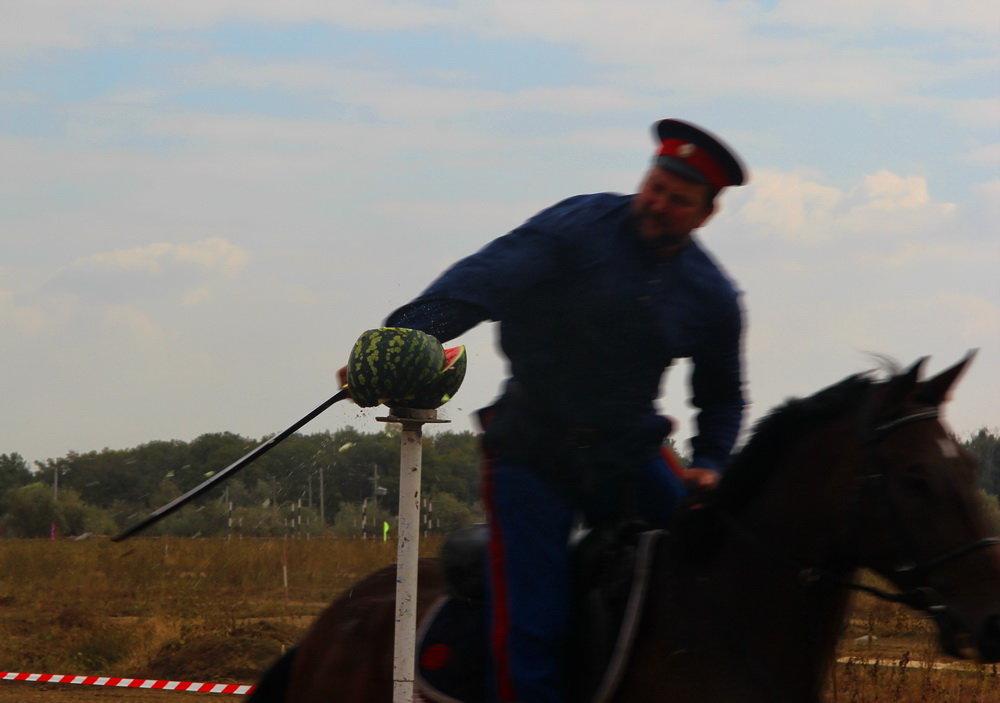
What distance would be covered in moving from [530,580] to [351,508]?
24.6m

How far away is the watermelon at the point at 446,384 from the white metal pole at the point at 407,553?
7 cm

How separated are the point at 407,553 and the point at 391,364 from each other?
0.80 meters

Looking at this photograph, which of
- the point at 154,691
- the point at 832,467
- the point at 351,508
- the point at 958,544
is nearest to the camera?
the point at 958,544

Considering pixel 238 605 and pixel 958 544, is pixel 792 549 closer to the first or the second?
pixel 958 544

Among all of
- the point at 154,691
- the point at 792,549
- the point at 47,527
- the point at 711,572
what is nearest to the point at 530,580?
the point at 711,572

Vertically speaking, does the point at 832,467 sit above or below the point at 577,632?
above

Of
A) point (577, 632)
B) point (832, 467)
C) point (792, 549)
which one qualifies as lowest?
point (577, 632)

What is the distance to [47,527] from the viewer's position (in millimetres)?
37125

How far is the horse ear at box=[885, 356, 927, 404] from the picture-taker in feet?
10.1

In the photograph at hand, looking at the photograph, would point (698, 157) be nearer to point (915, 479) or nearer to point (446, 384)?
point (446, 384)

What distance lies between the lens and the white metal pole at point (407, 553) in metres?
3.70

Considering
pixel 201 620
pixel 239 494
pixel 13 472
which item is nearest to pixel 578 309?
pixel 201 620

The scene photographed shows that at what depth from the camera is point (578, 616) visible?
3.41m

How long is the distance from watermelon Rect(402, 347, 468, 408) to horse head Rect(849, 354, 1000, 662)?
4.13 feet
